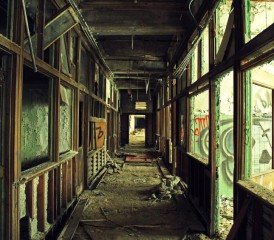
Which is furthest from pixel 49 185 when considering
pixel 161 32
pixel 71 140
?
pixel 161 32

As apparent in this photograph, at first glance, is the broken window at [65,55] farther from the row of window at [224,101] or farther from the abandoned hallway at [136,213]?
the abandoned hallway at [136,213]

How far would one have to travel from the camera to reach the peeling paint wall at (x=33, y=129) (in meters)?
3.71

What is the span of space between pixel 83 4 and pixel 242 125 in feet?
14.1

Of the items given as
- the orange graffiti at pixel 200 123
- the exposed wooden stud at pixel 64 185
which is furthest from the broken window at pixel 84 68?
the orange graffiti at pixel 200 123

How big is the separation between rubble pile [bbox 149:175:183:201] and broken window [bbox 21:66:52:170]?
292cm

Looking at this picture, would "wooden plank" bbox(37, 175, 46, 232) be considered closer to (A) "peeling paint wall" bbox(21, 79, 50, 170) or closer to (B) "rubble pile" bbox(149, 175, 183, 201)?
(A) "peeling paint wall" bbox(21, 79, 50, 170)

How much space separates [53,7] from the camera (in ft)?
12.3

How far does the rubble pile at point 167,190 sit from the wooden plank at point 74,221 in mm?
1648

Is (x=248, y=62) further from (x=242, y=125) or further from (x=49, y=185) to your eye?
(x=49, y=185)

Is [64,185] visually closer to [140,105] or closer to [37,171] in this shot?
[37,171]

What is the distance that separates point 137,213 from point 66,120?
2380 millimetres

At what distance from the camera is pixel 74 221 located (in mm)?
4109

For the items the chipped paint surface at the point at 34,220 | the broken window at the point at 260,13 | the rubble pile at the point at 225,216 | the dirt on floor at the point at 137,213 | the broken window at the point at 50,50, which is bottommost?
the rubble pile at the point at 225,216

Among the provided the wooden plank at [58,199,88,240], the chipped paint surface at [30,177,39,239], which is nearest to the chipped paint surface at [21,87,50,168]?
the chipped paint surface at [30,177,39,239]
